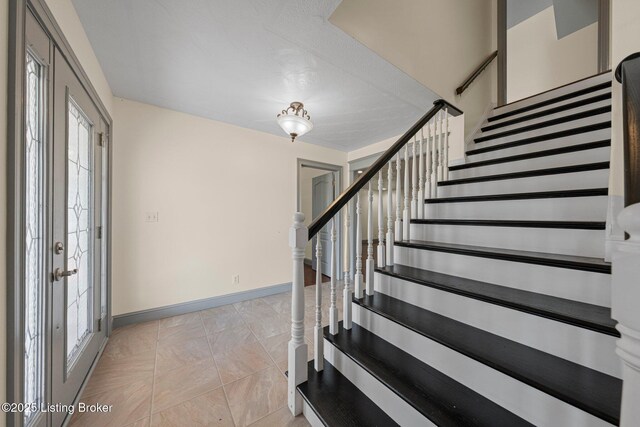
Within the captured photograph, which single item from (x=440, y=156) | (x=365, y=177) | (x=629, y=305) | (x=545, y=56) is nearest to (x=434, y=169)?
(x=440, y=156)

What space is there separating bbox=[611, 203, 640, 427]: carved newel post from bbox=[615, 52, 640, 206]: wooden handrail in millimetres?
131

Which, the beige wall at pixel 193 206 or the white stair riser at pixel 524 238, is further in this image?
the beige wall at pixel 193 206

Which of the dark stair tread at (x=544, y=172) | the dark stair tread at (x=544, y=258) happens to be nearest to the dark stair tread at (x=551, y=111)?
the dark stair tread at (x=544, y=172)

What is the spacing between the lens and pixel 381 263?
1780 millimetres

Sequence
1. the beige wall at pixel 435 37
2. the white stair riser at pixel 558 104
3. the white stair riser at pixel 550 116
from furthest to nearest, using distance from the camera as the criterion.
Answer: the white stair riser at pixel 558 104 < the white stair riser at pixel 550 116 < the beige wall at pixel 435 37

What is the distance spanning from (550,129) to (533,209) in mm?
1111

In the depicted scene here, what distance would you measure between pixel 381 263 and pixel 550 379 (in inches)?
40.5

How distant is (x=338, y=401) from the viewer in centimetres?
119

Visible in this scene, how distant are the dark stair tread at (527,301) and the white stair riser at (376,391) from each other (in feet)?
1.99

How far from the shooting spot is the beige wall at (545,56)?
11.1 ft

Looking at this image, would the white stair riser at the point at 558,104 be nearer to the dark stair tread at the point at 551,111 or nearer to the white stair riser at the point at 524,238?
the dark stair tread at the point at 551,111

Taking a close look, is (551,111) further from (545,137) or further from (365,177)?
(365,177)

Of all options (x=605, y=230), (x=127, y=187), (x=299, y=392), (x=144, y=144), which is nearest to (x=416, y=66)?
(x=605, y=230)

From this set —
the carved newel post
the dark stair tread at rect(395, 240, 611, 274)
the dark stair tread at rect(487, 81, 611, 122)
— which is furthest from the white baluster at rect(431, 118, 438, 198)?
the carved newel post
